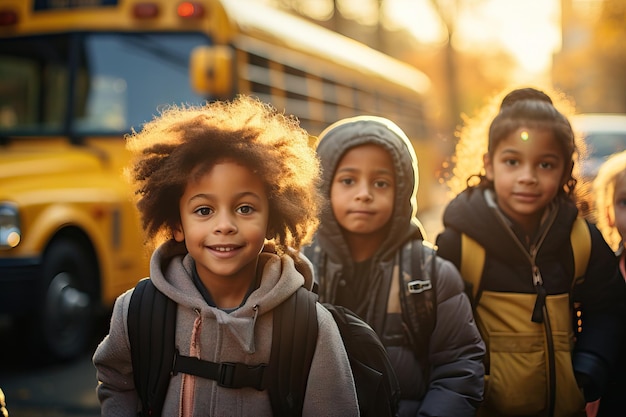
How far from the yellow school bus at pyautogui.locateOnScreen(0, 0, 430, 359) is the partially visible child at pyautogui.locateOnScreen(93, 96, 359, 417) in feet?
12.5

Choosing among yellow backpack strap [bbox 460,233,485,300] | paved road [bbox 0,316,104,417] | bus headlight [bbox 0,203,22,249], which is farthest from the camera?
bus headlight [bbox 0,203,22,249]

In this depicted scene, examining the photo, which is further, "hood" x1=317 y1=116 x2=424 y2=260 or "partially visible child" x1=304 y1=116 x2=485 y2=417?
"hood" x1=317 y1=116 x2=424 y2=260

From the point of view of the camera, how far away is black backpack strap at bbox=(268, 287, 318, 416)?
6.98 ft

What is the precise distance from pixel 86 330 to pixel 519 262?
424 cm

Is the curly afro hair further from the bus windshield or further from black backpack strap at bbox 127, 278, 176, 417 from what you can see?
the bus windshield

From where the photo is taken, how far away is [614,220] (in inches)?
136

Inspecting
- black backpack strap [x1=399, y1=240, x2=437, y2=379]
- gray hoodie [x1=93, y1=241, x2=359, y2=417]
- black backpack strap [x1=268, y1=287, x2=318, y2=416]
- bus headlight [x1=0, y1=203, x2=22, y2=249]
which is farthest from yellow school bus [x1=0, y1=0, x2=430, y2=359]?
black backpack strap [x1=268, y1=287, x2=318, y2=416]

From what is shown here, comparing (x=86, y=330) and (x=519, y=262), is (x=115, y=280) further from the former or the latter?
(x=519, y=262)

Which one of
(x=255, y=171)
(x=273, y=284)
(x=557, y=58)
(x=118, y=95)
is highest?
(x=557, y=58)

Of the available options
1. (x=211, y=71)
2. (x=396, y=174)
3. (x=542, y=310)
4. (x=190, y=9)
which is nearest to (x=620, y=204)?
(x=542, y=310)

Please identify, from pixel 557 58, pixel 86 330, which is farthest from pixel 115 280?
pixel 557 58

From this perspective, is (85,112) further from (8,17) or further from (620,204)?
(620,204)

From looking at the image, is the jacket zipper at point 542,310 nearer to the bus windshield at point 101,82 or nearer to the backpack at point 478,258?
the backpack at point 478,258

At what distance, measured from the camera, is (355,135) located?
294cm
